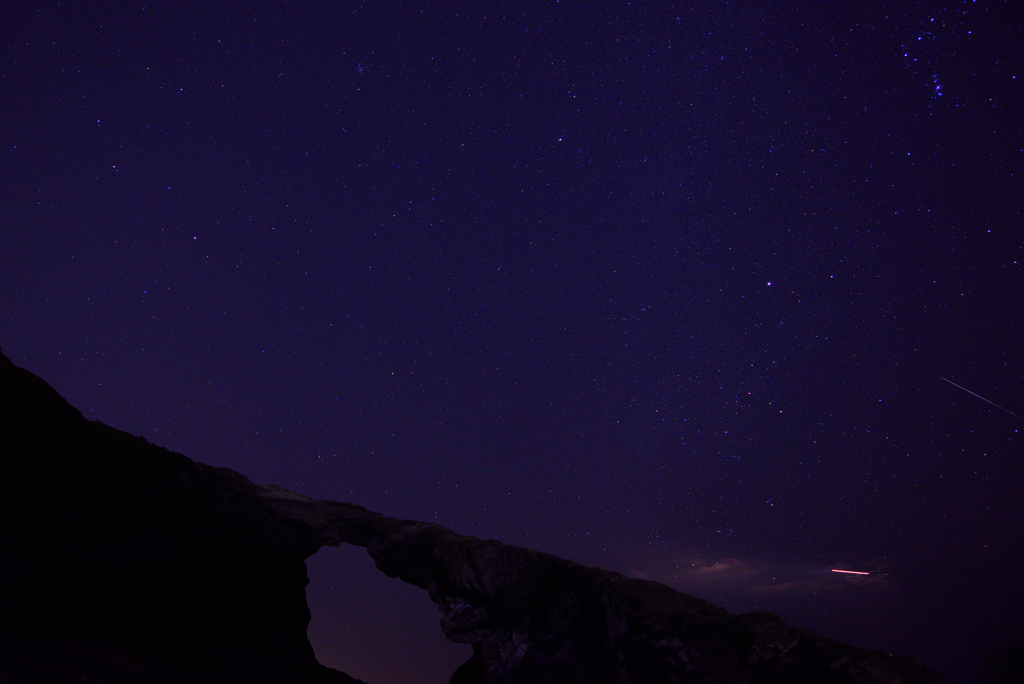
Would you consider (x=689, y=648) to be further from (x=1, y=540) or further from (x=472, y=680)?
(x=1, y=540)

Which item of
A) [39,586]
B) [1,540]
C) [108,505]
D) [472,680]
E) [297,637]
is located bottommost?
[472,680]

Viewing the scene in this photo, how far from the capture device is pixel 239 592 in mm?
11289

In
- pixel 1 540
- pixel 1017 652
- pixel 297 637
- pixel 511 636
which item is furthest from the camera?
pixel 1017 652

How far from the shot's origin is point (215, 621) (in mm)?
10742

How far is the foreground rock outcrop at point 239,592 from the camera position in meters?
8.97

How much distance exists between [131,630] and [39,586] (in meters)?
1.88

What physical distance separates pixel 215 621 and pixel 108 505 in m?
3.47

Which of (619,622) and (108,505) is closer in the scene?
(108,505)

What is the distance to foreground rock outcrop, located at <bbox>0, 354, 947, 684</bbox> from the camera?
897cm

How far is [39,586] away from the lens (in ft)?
29.0

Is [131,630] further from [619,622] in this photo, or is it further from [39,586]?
[619,622]

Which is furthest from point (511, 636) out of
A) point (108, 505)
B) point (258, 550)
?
point (108, 505)

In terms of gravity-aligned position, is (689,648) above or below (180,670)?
above

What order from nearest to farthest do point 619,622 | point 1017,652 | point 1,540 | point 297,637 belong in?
point 1,540 < point 297,637 < point 619,622 < point 1017,652
